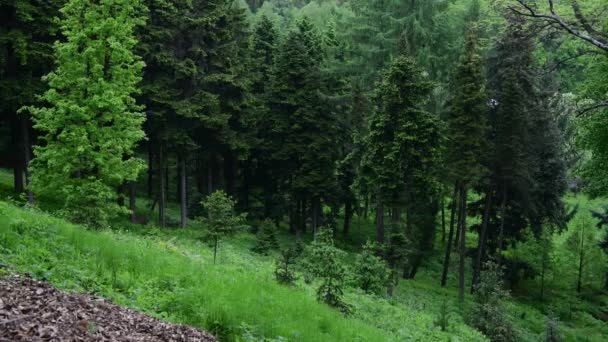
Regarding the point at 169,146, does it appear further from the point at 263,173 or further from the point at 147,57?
the point at 263,173

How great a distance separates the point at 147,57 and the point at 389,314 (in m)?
19.3

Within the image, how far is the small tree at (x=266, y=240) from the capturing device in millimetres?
27656

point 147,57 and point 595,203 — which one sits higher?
point 147,57

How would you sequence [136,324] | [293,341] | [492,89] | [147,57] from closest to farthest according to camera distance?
[136,324], [293,341], [147,57], [492,89]

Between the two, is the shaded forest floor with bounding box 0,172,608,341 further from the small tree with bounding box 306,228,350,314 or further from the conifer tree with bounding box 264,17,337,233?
the conifer tree with bounding box 264,17,337,233

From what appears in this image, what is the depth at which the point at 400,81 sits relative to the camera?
25.2 m

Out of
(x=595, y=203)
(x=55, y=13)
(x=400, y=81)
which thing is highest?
(x=55, y=13)

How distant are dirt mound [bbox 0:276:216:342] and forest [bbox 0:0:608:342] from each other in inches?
1.6

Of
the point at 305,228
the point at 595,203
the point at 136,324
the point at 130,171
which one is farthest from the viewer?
the point at 595,203

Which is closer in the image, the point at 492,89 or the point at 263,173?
the point at 492,89

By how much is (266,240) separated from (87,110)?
12.4 metres

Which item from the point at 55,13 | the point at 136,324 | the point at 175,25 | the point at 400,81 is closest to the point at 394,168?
the point at 400,81

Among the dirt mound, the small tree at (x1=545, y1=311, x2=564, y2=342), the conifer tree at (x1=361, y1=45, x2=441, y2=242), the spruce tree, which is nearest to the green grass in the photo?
the dirt mound

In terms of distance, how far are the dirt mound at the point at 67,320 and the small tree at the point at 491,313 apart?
575 inches
